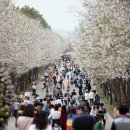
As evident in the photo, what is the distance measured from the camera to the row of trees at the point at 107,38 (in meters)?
25.1

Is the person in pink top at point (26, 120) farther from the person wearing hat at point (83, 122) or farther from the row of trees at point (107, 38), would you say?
the row of trees at point (107, 38)

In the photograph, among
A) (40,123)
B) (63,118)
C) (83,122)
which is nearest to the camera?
(40,123)

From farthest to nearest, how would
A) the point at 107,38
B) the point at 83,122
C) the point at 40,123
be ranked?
the point at 107,38
the point at 83,122
the point at 40,123

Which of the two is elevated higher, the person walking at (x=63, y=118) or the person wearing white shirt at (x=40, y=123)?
the person wearing white shirt at (x=40, y=123)

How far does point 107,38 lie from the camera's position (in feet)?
90.2

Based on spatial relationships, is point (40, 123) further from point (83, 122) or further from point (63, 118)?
point (63, 118)

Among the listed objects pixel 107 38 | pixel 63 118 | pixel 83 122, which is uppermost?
pixel 107 38

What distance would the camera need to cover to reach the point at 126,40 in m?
25.1

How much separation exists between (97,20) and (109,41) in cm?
335

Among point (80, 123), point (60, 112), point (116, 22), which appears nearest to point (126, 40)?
point (116, 22)

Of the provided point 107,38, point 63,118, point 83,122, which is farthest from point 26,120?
point 107,38

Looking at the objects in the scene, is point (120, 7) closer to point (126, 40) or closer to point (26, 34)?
point (126, 40)

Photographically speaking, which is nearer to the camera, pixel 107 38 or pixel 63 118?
pixel 63 118

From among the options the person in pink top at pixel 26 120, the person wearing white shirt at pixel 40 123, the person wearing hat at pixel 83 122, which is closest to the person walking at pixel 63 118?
the person in pink top at pixel 26 120
